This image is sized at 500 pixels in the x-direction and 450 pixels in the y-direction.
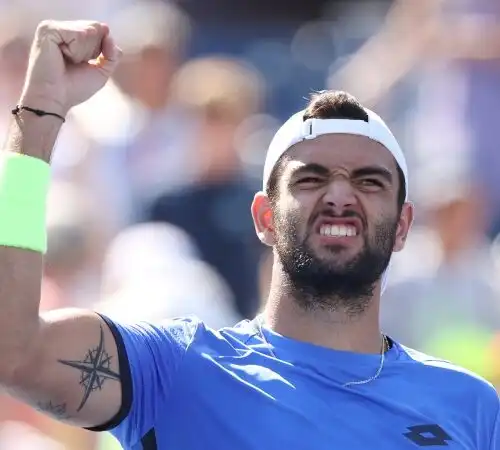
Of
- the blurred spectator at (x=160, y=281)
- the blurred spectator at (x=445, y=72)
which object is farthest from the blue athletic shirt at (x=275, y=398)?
the blurred spectator at (x=445, y=72)

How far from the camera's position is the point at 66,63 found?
8.29 ft

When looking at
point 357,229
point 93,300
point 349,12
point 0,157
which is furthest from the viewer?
point 349,12

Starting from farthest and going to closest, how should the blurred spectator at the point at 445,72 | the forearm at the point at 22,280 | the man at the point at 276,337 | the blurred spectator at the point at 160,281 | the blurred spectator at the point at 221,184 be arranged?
the blurred spectator at the point at 445,72, the blurred spectator at the point at 221,184, the blurred spectator at the point at 160,281, the man at the point at 276,337, the forearm at the point at 22,280

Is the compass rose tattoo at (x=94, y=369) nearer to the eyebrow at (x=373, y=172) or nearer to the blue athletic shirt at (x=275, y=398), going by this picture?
the blue athletic shirt at (x=275, y=398)

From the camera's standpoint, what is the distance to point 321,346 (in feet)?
9.34

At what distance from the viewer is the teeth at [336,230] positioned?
9.16 feet

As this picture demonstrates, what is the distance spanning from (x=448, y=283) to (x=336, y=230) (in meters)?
2.29

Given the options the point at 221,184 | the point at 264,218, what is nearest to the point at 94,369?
the point at 264,218

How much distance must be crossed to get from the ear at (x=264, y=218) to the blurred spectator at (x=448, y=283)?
1860 millimetres

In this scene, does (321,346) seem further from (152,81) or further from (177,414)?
(152,81)

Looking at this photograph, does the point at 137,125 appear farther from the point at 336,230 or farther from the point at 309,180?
the point at 336,230

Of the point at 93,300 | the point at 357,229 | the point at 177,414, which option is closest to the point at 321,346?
the point at 357,229

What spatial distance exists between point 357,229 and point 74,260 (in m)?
2.29

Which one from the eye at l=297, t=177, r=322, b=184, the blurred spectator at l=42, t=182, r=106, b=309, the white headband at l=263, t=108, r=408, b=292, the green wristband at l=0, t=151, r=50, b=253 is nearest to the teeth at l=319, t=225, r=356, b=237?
the eye at l=297, t=177, r=322, b=184
